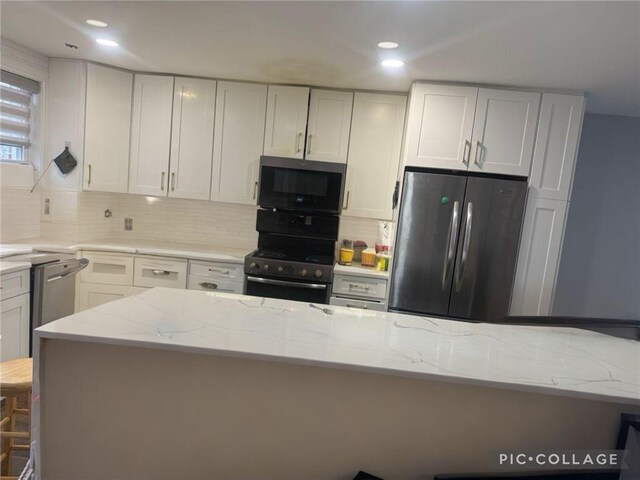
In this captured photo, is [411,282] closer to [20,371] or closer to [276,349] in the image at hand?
[276,349]

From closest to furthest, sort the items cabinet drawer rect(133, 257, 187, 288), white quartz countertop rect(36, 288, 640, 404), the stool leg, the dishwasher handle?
white quartz countertop rect(36, 288, 640, 404) < the stool leg < the dishwasher handle < cabinet drawer rect(133, 257, 187, 288)

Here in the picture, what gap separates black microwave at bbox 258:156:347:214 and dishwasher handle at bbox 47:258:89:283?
1.40 metres

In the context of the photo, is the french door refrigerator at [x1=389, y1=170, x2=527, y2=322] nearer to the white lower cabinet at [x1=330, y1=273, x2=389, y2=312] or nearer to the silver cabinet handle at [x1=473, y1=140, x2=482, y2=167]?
the silver cabinet handle at [x1=473, y1=140, x2=482, y2=167]

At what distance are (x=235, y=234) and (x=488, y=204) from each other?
2200 millimetres

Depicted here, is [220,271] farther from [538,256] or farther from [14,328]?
[538,256]

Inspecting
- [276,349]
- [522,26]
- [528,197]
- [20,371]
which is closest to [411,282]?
[528,197]

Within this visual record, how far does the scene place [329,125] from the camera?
3.39m

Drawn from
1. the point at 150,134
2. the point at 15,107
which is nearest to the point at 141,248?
→ the point at 150,134

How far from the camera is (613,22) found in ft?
6.02

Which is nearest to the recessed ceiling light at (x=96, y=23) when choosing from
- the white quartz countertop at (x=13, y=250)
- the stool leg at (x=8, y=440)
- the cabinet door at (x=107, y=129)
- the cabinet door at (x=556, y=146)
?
the cabinet door at (x=107, y=129)

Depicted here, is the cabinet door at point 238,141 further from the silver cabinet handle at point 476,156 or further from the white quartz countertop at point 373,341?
the white quartz countertop at point 373,341

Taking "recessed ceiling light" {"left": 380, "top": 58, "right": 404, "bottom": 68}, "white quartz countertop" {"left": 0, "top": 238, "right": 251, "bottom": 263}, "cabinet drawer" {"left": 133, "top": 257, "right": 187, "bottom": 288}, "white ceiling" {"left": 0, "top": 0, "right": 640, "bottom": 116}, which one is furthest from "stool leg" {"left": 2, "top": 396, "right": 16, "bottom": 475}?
"recessed ceiling light" {"left": 380, "top": 58, "right": 404, "bottom": 68}

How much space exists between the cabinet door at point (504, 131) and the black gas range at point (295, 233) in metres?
1.04

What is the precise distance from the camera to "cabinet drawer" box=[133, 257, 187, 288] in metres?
3.30
